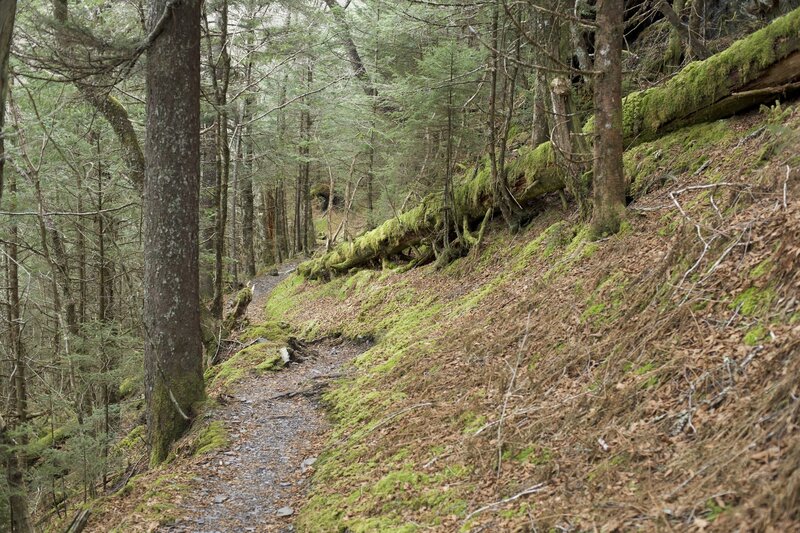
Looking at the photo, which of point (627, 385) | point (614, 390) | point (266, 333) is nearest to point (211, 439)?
point (614, 390)

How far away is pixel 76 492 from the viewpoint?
9656mm

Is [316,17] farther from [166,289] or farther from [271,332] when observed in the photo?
[166,289]

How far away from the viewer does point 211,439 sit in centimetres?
677

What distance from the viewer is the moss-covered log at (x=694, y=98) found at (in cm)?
614

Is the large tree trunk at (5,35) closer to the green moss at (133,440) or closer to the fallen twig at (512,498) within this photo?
the fallen twig at (512,498)

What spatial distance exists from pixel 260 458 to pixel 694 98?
744cm

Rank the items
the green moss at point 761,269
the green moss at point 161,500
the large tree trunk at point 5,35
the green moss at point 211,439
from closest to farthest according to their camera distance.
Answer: the large tree trunk at point 5,35 < the green moss at point 761,269 < the green moss at point 161,500 < the green moss at point 211,439

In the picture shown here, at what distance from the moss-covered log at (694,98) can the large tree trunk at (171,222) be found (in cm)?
566

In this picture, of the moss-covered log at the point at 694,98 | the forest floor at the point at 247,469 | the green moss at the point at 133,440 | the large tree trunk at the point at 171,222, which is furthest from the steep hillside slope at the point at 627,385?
the green moss at the point at 133,440

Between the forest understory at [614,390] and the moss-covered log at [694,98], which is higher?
the moss-covered log at [694,98]

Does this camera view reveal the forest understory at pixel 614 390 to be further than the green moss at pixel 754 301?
No

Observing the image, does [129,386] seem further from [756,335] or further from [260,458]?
[756,335]

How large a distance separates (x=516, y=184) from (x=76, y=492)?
9.88m

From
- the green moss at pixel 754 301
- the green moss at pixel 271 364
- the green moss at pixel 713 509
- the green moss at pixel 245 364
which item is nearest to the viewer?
the green moss at pixel 713 509
